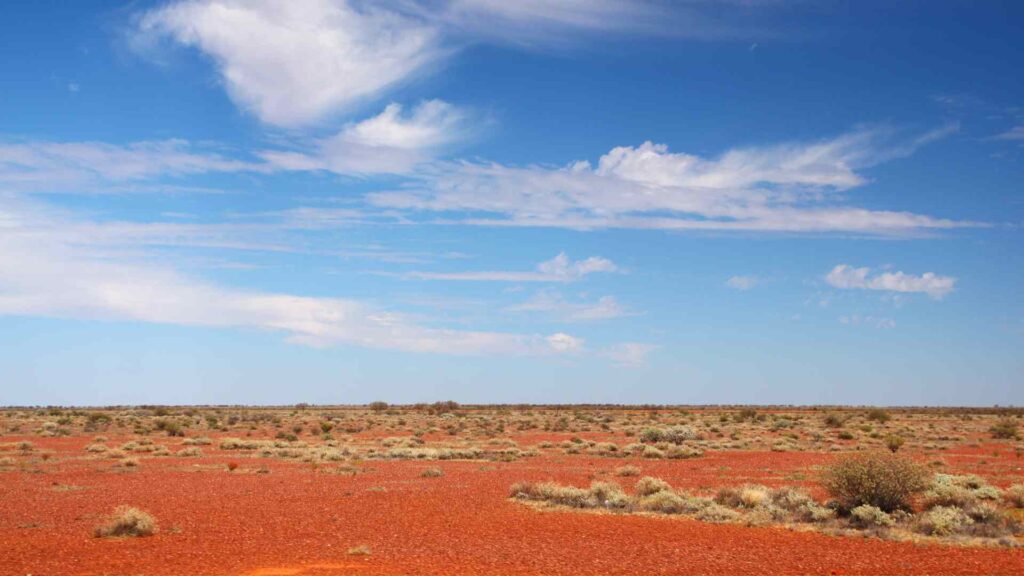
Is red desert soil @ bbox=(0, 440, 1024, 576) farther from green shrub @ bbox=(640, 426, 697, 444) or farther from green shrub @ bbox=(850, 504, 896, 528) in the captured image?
green shrub @ bbox=(640, 426, 697, 444)

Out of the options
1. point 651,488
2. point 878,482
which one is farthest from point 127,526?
point 878,482

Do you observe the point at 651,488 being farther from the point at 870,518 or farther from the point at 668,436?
the point at 668,436

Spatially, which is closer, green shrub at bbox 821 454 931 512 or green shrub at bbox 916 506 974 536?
green shrub at bbox 916 506 974 536

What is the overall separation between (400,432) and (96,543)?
4050cm

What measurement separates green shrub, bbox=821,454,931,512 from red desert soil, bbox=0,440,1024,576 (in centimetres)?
250

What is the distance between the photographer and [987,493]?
19.5 meters

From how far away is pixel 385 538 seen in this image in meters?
15.5

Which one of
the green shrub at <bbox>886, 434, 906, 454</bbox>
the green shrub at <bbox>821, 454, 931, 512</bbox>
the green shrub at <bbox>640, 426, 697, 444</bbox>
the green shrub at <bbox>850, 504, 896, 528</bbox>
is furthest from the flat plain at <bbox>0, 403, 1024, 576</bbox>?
the green shrub at <bbox>640, 426, 697, 444</bbox>

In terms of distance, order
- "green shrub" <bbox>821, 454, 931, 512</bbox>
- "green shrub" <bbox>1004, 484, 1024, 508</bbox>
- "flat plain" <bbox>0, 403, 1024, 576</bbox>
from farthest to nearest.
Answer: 1. "green shrub" <bbox>1004, 484, 1024, 508</bbox>
2. "green shrub" <bbox>821, 454, 931, 512</bbox>
3. "flat plain" <bbox>0, 403, 1024, 576</bbox>

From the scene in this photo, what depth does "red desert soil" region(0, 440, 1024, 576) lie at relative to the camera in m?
12.8

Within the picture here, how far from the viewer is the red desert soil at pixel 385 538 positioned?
42.1 ft

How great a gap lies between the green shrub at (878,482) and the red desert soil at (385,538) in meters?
2.50

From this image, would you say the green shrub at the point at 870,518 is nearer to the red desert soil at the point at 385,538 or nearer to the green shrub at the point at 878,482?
the green shrub at the point at 878,482

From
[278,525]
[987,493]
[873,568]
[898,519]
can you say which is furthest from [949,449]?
[278,525]
